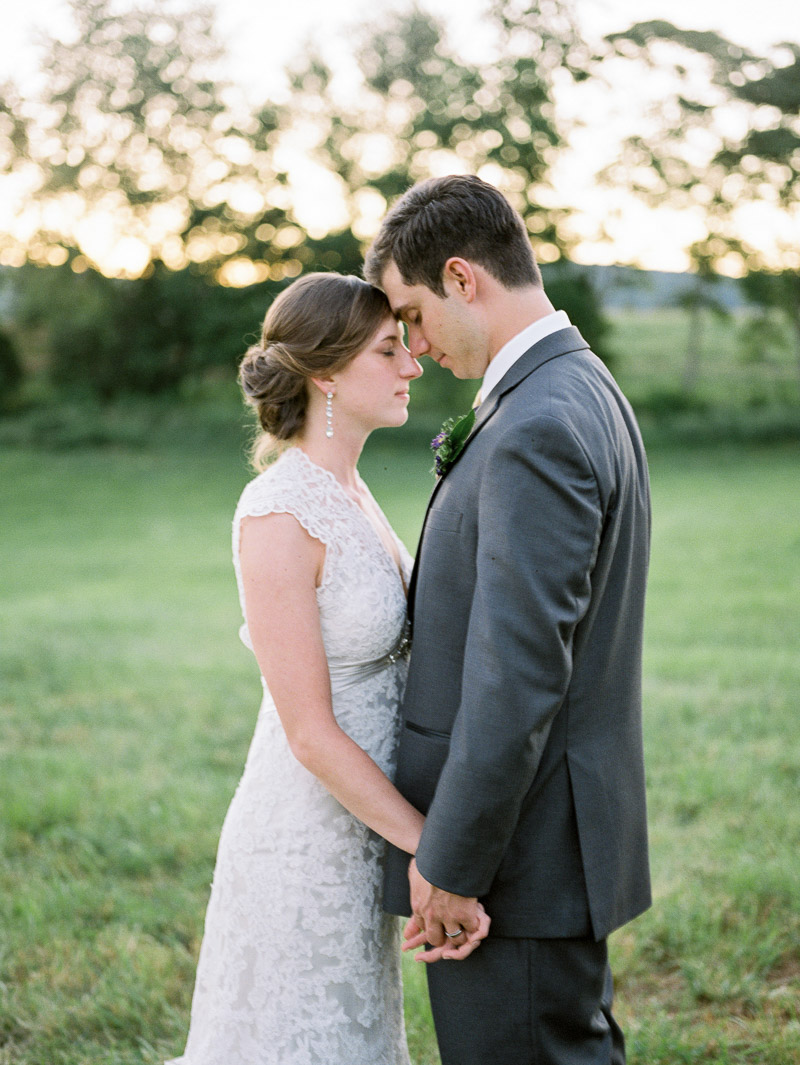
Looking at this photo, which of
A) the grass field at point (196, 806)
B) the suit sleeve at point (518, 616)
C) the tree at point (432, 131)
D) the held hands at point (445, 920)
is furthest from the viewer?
the tree at point (432, 131)

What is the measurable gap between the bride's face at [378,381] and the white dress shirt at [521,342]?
0.41 metres

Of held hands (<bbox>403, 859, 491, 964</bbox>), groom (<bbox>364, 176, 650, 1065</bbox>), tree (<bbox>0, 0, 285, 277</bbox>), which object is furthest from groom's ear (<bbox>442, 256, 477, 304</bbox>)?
tree (<bbox>0, 0, 285, 277</bbox>)

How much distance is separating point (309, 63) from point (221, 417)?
10.8 metres

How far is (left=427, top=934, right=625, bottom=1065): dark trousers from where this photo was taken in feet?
7.02

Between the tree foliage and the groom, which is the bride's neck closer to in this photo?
the groom

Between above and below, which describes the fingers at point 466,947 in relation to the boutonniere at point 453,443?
below

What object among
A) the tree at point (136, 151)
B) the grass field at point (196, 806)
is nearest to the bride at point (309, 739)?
the grass field at point (196, 806)

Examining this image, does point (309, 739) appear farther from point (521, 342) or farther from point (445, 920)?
point (521, 342)

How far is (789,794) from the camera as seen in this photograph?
4.98 m

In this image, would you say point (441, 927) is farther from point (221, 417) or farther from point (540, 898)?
point (221, 417)

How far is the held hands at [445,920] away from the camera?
2090mm

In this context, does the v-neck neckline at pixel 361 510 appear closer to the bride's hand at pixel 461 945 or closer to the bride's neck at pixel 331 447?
the bride's neck at pixel 331 447

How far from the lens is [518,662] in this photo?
1.91 metres

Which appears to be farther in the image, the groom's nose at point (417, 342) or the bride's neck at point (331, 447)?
the bride's neck at point (331, 447)
